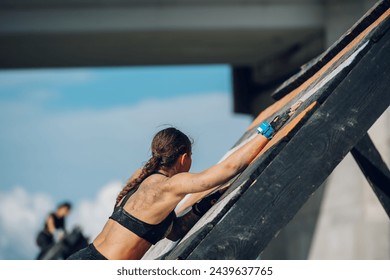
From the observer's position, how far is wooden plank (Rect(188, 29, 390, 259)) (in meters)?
4.01

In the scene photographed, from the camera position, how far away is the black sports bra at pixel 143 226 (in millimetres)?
4793

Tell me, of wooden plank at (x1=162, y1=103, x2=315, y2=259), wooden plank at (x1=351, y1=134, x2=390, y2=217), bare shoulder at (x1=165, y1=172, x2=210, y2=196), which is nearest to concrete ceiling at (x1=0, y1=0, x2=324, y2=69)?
wooden plank at (x1=351, y1=134, x2=390, y2=217)

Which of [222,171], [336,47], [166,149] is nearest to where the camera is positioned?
[222,171]

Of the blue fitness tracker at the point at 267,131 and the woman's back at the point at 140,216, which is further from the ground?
the blue fitness tracker at the point at 267,131

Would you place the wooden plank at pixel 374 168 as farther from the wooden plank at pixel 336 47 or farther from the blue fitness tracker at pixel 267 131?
the blue fitness tracker at pixel 267 131

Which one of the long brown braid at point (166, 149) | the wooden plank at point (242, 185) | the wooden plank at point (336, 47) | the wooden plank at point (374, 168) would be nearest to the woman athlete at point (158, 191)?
the long brown braid at point (166, 149)

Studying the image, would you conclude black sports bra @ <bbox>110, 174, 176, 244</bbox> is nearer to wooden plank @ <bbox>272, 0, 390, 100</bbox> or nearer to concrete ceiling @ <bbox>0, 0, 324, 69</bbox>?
wooden plank @ <bbox>272, 0, 390, 100</bbox>

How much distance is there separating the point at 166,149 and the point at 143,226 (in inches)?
16.0

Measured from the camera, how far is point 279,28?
16.4 meters

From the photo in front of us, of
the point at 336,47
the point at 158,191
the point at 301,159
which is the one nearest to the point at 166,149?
the point at 158,191

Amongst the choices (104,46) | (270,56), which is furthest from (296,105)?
(270,56)

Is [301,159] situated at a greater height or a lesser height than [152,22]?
lesser

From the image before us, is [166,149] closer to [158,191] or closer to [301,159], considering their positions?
[158,191]

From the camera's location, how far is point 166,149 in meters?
4.89
